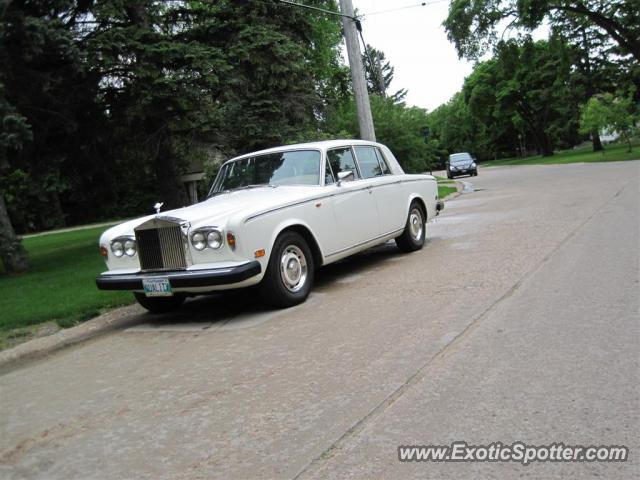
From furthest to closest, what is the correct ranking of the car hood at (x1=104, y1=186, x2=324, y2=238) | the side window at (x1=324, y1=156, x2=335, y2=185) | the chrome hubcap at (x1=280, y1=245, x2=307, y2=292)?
the side window at (x1=324, y1=156, x2=335, y2=185)
the chrome hubcap at (x1=280, y1=245, x2=307, y2=292)
the car hood at (x1=104, y1=186, x2=324, y2=238)

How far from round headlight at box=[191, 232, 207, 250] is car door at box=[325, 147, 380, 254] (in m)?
1.84

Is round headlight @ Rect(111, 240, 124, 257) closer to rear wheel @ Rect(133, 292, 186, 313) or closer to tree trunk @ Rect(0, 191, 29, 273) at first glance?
rear wheel @ Rect(133, 292, 186, 313)

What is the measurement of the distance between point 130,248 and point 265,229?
160 centimetres

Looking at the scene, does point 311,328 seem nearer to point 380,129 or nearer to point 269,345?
point 269,345

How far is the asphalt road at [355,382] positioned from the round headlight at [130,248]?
0.84m

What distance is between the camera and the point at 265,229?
6469 millimetres

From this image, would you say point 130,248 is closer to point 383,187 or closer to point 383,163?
point 383,187

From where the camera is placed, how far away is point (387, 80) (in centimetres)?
10406

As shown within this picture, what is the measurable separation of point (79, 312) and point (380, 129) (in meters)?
21.4

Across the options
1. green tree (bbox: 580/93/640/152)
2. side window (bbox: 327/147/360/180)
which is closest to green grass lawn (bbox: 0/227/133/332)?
side window (bbox: 327/147/360/180)

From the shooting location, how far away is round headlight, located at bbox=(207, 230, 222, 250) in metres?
6.25

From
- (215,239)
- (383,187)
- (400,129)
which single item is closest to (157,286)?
(215,239)

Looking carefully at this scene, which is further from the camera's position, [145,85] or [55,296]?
[145,85]

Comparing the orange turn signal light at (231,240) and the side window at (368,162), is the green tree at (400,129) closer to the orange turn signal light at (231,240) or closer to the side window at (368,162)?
the side window at (368,162)
